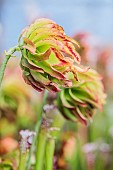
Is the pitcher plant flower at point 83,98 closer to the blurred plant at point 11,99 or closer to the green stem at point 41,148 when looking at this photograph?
the green stem at point 41,148

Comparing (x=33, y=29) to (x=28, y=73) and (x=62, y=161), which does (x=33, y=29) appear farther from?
(x=62, y=161)

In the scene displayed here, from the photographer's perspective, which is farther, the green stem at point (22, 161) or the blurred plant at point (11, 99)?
the blurred plant at point (11, 99)

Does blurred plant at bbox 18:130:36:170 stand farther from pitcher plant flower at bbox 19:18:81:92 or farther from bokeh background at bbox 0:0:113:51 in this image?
bokeh background at bbox 0:0:113:51

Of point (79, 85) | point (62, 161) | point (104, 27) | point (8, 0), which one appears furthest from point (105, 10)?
point (79, 85)

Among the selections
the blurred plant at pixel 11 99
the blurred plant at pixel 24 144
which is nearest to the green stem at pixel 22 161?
the blurred plant at pixel 24 144

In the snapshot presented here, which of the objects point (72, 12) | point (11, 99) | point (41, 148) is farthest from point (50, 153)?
point (72, 12)

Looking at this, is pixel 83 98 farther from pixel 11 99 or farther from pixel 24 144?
pixel 11 99

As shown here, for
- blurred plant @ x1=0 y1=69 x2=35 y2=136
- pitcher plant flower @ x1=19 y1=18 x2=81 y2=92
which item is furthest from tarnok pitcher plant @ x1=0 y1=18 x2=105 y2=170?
blurred plant @ x1=0 y1=69 x2=35 y2=136

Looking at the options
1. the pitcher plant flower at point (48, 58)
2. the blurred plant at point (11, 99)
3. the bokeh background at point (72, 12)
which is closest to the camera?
the pitcher plant flower at point (48, 58)
